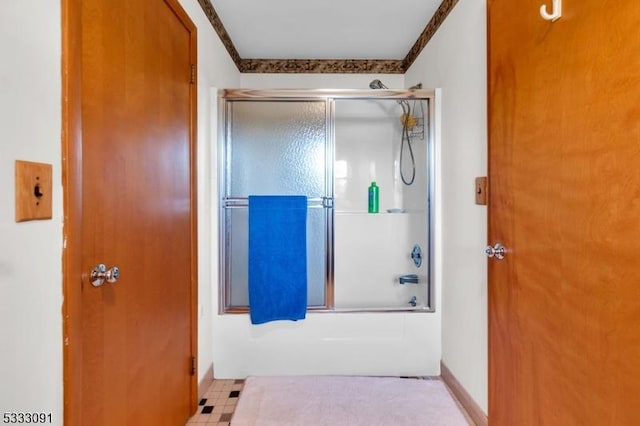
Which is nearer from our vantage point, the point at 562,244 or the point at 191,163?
the point at 562,244

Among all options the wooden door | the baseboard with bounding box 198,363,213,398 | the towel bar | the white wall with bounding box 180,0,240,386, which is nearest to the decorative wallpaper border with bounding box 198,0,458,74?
the white wall with bounding box 180,0,240,386

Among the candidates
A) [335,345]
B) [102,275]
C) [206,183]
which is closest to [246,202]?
[206,183]

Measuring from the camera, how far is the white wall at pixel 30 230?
0.73 metres

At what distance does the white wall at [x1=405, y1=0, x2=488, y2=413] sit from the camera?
1623mm

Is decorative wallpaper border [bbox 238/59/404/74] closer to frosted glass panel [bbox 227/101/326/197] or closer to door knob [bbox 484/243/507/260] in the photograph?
frosted glass panel [bbox 227/101/326/197]

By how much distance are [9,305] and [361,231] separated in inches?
96.4

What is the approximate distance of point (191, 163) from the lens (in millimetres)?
1754

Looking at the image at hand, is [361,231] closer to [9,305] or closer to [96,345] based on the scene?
[96,345]

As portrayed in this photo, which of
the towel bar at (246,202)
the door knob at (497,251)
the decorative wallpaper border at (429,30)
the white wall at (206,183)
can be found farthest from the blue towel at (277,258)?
the decorative wallpaper border at (429,30)

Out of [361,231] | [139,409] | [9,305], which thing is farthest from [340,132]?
[9,305]

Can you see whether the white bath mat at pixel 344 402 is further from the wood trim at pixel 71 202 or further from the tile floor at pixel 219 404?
the wood trim at pixel 71 202

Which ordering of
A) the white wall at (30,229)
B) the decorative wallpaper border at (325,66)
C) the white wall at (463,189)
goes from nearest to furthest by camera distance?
the white wall at (30,229) → the white wall at (463,189) → the decorative wallpaper border at (325,66)

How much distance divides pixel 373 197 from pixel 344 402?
5.11 ft

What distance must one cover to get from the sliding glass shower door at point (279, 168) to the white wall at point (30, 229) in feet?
4.45
